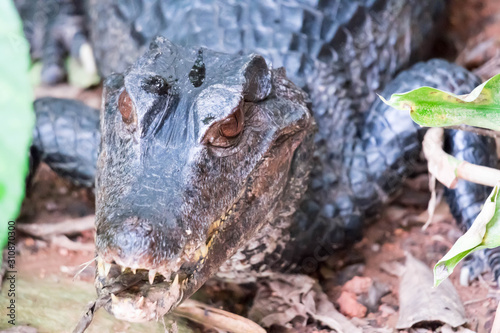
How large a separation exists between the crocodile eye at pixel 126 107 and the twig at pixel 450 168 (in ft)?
4.32

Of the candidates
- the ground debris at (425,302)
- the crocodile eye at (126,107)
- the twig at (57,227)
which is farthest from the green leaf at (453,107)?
the twig at (57,227)

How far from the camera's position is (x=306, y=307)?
271 cm

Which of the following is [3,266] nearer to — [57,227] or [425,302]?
[57,227]

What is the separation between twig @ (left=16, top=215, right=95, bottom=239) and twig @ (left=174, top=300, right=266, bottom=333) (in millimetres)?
859

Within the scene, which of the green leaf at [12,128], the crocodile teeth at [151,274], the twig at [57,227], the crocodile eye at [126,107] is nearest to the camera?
the crocodile teeth at [151,274]

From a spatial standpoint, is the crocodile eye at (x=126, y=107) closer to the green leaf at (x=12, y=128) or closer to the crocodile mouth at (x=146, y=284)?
the crocodile mouth at (x=146, y=284)

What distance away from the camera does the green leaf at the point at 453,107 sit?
2098 millimetres

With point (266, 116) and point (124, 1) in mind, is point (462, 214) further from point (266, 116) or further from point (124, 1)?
point (124, 1)

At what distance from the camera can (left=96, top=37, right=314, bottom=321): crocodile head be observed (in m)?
1.87

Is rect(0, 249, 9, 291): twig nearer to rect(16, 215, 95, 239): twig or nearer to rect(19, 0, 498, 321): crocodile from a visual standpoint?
rect(16, 215, 95, 239): twig

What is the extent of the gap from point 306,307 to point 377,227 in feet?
2.77

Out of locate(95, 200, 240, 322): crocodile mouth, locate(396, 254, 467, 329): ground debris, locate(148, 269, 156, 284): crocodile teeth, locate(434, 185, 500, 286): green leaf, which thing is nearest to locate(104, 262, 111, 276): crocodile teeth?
locate(95, 200, 240, 322): crocodile mouth

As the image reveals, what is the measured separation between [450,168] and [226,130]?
988mm

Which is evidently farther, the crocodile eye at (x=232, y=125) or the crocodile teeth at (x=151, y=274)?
the crocodile eye at (x=232, y=125)
